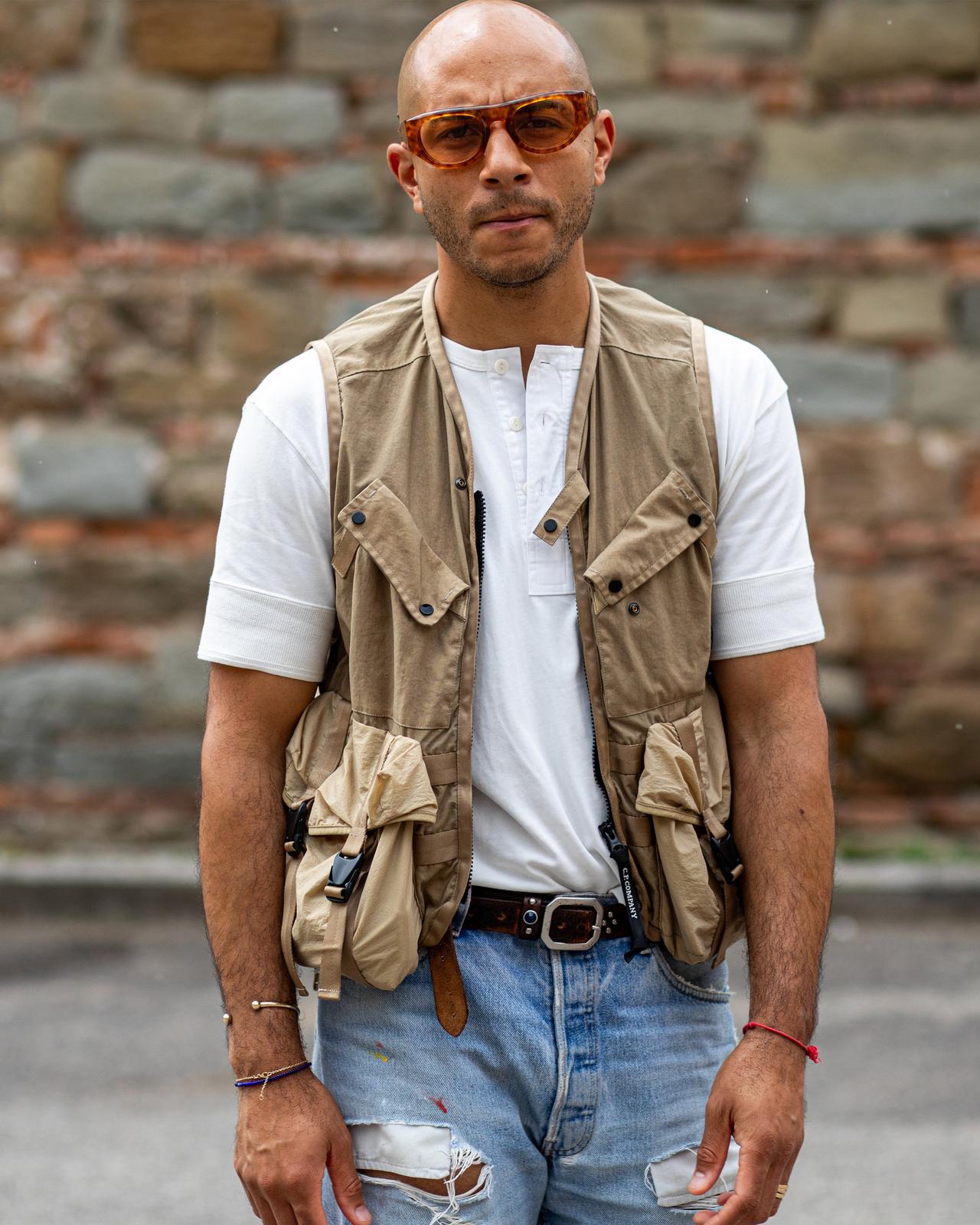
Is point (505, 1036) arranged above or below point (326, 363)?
below

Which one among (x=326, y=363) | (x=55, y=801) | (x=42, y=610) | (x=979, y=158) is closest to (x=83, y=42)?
(x=42, y=610)

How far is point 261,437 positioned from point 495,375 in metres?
0.31

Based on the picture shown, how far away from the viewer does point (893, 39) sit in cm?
581

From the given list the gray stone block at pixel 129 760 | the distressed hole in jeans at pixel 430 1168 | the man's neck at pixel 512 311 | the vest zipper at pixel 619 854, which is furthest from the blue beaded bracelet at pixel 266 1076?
the gray stone block at pixel 129 760

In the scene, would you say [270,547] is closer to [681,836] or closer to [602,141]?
[681,836]

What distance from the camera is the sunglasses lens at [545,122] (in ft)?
6.64

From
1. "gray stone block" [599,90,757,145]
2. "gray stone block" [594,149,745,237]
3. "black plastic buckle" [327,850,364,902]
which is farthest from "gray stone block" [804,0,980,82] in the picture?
"black plastic buckle" [327,850,364,902]

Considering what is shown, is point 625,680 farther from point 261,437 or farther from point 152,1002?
point 152,1002

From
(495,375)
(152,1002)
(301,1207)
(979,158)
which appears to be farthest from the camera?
(979,158)

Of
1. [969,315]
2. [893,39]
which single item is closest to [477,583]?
[969,315]

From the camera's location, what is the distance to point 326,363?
2.06 meters

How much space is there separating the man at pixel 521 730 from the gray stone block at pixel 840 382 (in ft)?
12.8

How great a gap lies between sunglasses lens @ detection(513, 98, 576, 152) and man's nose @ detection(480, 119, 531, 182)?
22 millimetres

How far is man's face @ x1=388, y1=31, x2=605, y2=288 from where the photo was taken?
6.63 ft
